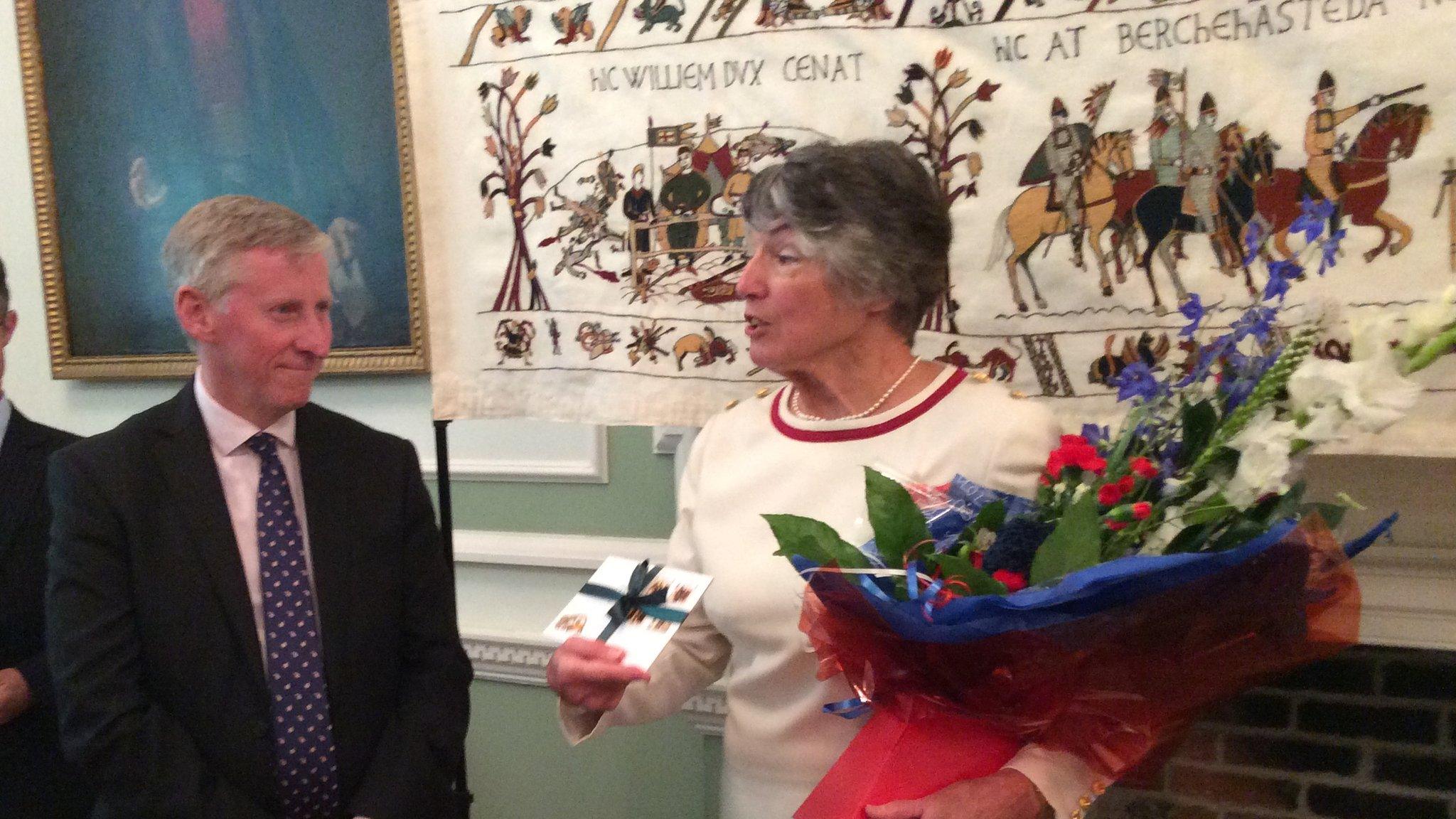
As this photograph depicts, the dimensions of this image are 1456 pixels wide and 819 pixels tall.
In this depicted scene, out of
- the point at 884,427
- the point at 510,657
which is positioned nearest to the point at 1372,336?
the point at 884,427

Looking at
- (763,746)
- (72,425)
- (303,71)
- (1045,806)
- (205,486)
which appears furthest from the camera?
(72,425)

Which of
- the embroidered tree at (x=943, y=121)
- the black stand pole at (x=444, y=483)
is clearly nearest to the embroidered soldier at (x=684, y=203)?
the embroidered tree at (x=943, y=121)

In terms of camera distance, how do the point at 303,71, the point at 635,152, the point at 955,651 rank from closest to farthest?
1. the point at 955,651
2. the point at 635,152
3. the point at 303,71

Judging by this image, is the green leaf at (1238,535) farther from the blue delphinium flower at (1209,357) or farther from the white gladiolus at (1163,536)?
the blue delphinium flower at (1209,357)

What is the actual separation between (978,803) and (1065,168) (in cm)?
108

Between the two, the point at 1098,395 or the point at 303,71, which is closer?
the point at 1098,395

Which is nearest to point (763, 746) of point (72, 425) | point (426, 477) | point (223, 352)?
point (223, 352)

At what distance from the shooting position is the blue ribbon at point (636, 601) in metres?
1.26

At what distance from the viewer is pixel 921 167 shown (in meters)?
1.45

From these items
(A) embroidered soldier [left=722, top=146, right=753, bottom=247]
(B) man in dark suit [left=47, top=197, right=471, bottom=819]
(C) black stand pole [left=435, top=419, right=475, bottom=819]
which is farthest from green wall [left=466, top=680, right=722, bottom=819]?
(A) embroidered soldier [left=722, top=146, right=753, bottom=247]

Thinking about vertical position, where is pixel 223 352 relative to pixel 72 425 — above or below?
above

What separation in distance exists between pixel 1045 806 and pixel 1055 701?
0.19 m

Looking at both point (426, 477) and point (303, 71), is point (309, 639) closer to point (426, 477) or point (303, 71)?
point (426, 477)

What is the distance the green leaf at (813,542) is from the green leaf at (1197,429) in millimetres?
333
